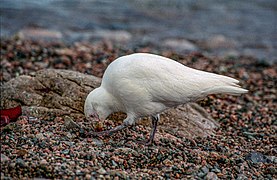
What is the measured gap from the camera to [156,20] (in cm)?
1803

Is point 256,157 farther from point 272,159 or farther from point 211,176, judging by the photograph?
point 211,176

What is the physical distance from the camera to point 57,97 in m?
7.13

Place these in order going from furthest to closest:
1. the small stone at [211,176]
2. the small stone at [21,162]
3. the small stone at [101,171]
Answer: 1. the small stone at [211,176]
2. the small stone at [101,171]
3. the small stone at [21,162]

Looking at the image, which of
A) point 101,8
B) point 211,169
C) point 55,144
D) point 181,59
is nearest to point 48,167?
point 55,144

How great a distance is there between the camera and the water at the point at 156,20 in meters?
15.5

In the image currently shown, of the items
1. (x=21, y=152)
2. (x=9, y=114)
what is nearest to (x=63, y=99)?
(x=9, y=114)

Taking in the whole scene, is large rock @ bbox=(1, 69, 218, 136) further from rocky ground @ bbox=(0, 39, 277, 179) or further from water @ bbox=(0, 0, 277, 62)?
water @ bbox=(0, 0, 277, 62)

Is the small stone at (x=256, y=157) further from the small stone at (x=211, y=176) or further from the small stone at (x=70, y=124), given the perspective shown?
the small stone at (x=70, y=124)

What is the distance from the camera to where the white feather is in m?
5.92

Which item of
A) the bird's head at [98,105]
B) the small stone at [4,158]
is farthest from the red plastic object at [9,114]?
the small stone at [4,158]

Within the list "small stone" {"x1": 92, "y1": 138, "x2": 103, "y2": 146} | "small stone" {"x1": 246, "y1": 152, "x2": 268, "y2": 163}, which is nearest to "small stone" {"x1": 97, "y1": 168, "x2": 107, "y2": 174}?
"small stone" {"x1": 92, "y1": 138, "x2": 103, "y2": 146}

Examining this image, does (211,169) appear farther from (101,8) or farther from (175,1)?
(175,1)

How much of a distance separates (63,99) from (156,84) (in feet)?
5.47

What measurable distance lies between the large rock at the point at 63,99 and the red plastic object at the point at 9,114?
26 centimetres
